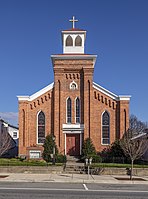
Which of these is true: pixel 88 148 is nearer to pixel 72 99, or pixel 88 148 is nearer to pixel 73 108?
pixel 73 108

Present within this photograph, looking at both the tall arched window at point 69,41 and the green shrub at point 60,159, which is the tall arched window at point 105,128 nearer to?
the green shrub at point 60,159

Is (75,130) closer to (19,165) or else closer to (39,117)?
(39,117)

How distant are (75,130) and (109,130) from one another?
4.13 meters

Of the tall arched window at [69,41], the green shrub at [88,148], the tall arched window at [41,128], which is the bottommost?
the green shrub at [88,148]

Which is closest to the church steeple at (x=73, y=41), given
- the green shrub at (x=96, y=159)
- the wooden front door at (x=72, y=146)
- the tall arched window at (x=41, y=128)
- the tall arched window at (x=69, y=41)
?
the tall arched window at (x=69, y=41)

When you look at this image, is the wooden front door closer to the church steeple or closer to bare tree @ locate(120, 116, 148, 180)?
bare tree @ locate(120, 116, 148, 180)

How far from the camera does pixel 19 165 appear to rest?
2984cm

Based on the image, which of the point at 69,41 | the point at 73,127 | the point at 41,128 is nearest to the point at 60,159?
the point at 73,127

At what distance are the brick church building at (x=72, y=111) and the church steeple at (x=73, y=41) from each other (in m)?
1.24

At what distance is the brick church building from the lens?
39.8 metres

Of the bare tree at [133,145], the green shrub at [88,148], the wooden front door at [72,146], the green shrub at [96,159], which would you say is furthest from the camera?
the wooden front door at [72,146]

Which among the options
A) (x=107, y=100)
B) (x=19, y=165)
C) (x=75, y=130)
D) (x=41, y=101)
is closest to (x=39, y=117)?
(x=41, y=101)

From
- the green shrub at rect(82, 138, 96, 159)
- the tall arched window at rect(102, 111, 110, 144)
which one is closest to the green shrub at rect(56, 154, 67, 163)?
the green shrub at rect(82, 138, 96, 159)

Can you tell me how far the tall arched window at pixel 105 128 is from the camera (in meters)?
40.4
